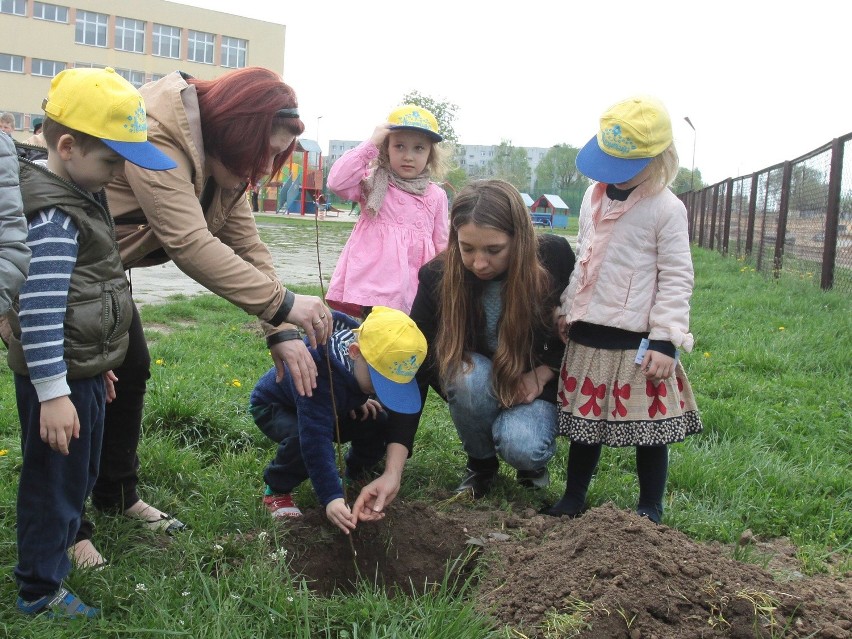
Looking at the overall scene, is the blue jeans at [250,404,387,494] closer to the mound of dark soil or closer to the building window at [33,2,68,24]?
the mound of dark soil

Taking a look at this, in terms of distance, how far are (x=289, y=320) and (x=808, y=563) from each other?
1918mm

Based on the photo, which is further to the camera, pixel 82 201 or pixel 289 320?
pixel 289 320

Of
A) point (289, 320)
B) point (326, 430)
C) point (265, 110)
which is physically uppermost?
point (265, 110)

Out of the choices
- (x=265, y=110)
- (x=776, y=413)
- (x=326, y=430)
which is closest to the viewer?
(x=265, y=110)

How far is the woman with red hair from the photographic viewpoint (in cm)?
243

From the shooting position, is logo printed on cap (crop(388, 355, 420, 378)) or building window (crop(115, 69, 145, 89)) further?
building window (crop(115, 69, 145, 89))

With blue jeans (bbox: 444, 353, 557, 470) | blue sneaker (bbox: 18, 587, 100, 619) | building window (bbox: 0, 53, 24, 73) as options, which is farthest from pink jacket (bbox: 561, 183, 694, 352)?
building window (bbox: 0, 53, 24, 73)

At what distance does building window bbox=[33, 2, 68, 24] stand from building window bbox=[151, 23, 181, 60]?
5135 millimetres

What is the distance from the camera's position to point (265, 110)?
252 cm

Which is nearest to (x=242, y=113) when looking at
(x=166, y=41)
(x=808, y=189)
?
(x=808, y=189)

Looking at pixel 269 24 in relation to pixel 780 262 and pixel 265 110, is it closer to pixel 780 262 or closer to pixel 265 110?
pixel 780 262

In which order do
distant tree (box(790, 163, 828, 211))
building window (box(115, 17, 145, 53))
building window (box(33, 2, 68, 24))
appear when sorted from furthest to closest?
building window (box(115, 17, 145, 53)), building window (box(33, 2, 68, 24)), distant tree (box(790, 163, 828, 211))

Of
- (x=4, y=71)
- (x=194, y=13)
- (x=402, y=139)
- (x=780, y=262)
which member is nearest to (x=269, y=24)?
(x=194, y=13)

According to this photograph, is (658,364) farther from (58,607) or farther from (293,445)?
(58,607)
